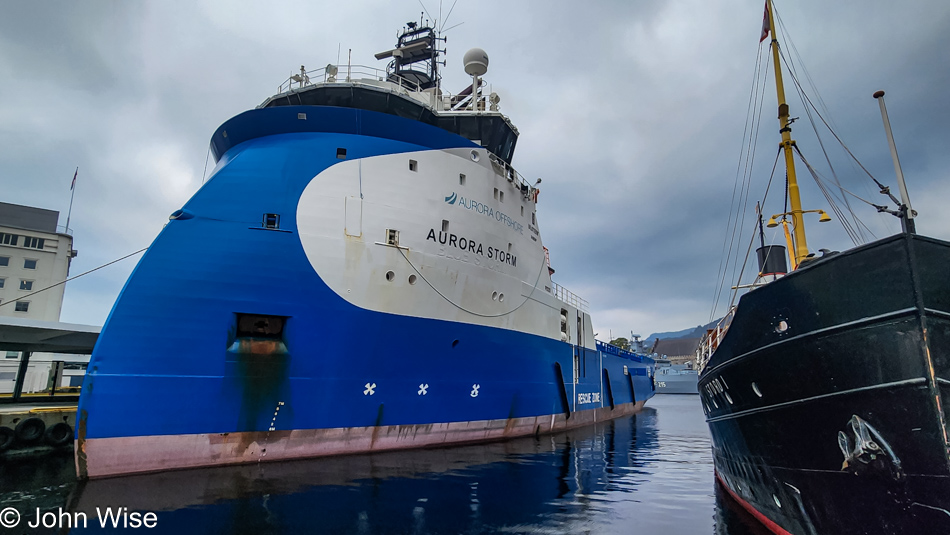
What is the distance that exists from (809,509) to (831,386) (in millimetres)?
1538

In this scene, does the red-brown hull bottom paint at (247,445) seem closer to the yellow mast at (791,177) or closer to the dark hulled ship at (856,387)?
the dark hulled ship at (856,387)

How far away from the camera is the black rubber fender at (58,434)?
1376 cm

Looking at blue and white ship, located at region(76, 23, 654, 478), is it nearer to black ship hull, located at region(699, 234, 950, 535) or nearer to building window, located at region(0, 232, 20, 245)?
black ship hull, located at region(699, 234, 950, 535)

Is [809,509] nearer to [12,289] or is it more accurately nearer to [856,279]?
[856,279]

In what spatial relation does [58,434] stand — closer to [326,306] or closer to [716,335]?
[326,306]

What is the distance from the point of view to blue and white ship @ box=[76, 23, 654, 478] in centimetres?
989

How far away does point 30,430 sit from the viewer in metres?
13.5

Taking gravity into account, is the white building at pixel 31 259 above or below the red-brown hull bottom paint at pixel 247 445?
above

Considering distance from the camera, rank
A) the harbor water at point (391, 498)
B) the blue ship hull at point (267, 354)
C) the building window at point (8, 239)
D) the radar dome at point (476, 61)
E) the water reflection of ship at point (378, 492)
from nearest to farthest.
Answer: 1. the harbor water at point (391, 498)
2. the water reflection of ship at point (378, 492)
3. the blue ship hull at point (267, 354)
4. the radar dome at point (476, 61)
5. the building window at point (8, 239)

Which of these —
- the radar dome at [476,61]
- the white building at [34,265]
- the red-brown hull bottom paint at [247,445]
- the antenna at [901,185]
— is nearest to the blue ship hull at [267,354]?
the red-brown hull bottom paint at [247,445]

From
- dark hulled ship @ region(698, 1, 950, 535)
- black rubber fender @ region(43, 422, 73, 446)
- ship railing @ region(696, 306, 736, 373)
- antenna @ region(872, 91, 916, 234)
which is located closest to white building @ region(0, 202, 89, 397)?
black rubber fender @ region(43, 422, 73, 446)

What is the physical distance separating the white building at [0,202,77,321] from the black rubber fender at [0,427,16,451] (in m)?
30.1

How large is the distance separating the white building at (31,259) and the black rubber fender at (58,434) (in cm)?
2988

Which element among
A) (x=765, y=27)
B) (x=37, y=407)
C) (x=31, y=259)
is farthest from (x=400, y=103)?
(x=31, y=259)
